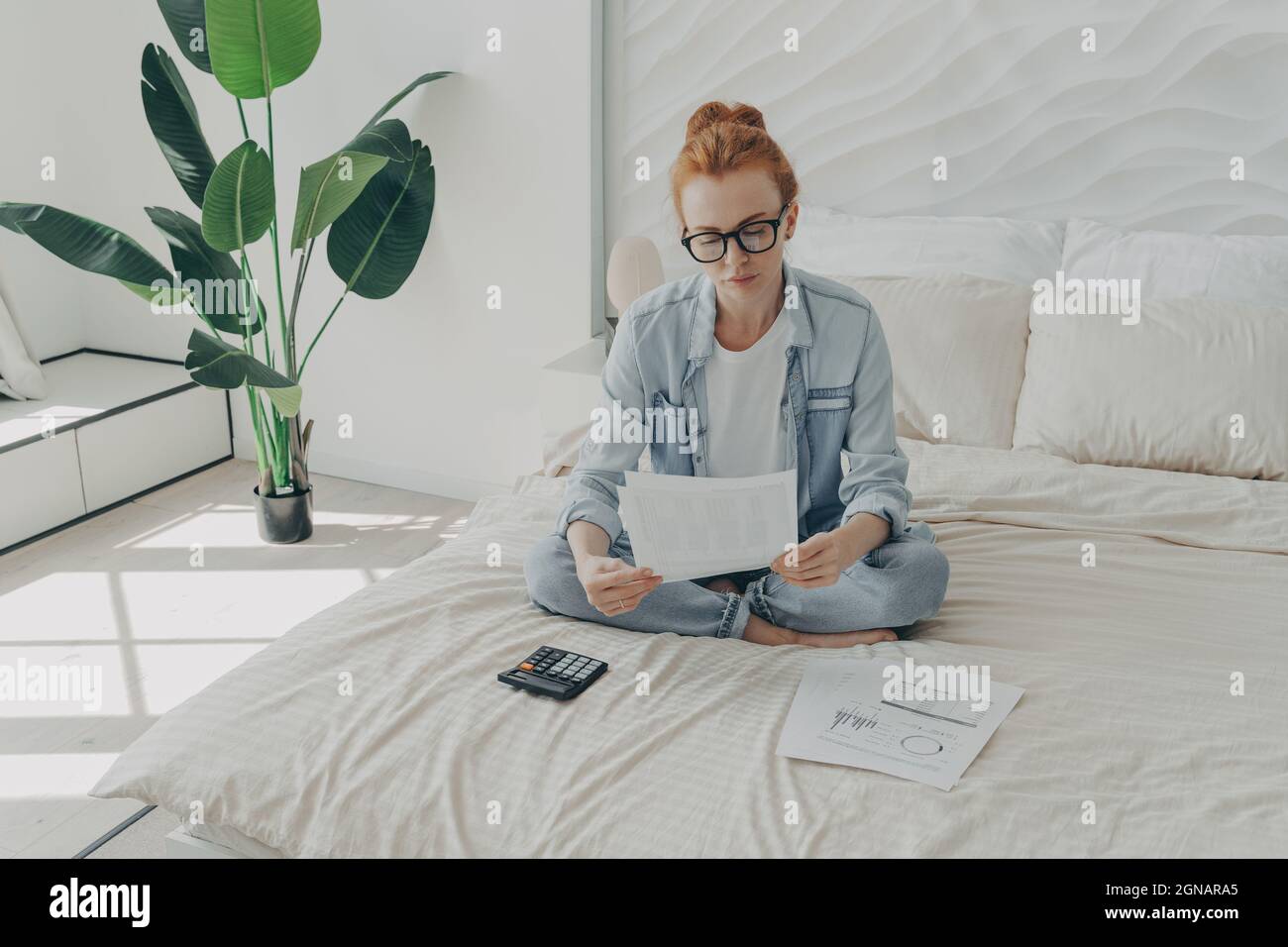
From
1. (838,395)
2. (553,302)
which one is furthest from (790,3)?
(838,395)

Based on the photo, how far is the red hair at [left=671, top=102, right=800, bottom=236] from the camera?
1579 millimetres

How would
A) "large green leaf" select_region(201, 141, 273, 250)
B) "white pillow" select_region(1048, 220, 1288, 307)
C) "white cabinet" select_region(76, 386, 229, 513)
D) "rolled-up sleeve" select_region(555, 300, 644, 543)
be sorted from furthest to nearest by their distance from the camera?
"white cabinet" select_region(76, 386, 229, 513), "large green leaf" select_region(201, 141, 273, 250), "white pillow" select_region(1048, 220, 1288, 307), "rolled-up sleeve" select_region(555, 300, 644, 543)

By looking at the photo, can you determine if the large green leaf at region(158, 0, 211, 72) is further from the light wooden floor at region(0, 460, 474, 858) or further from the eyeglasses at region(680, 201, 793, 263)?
the eyeglasses at region(680, 201, 793, 263)

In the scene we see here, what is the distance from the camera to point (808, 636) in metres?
1.64

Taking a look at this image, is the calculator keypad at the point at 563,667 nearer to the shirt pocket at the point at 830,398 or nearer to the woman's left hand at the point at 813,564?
the woman's left hand at the point at 813,564

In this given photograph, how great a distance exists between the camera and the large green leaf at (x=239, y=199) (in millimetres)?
2434

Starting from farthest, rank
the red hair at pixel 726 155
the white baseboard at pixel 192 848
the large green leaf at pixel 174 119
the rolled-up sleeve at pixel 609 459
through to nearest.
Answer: the large green leaf at pixel 174 119
the rolled-up sleeve at pixel 609 459
the red hair at pixel 726 155
the white baseboard at pixel 192 848

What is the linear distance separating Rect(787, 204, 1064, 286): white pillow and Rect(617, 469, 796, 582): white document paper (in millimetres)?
1228

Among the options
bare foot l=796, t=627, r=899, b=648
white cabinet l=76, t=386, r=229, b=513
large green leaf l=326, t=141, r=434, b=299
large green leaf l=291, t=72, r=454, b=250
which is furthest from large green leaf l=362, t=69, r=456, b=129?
bare foot l=796, t=627, r=899, b=648

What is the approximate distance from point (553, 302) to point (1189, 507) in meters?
1.70

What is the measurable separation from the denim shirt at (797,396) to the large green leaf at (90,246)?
1.42 meters

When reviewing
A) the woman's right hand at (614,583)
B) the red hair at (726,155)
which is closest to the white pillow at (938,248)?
the red hair at (726,155)

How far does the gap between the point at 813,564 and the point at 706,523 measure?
0.15m

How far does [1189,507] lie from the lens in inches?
78.0
